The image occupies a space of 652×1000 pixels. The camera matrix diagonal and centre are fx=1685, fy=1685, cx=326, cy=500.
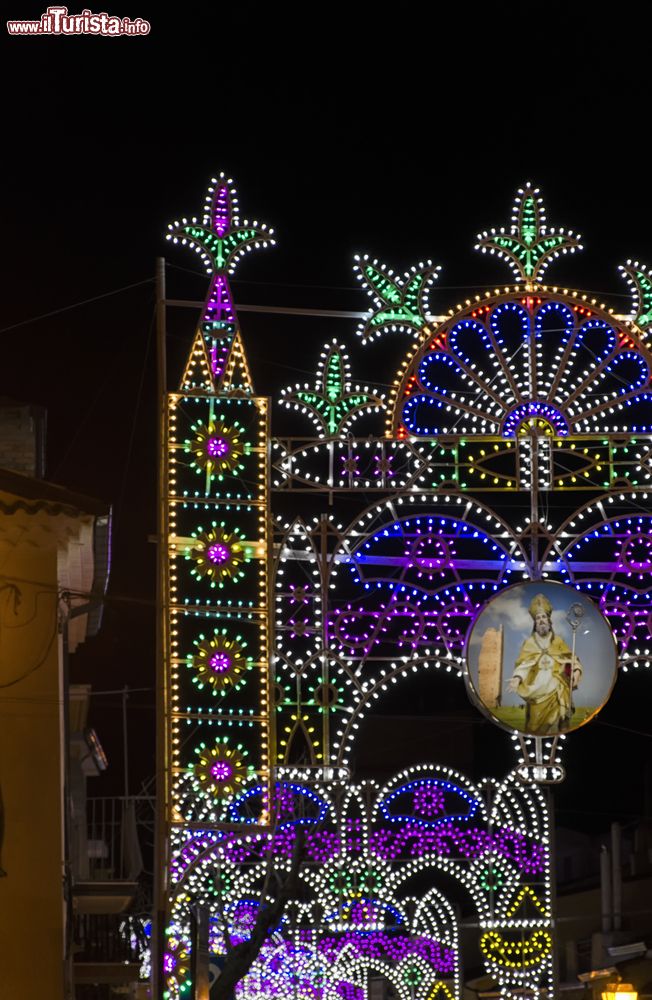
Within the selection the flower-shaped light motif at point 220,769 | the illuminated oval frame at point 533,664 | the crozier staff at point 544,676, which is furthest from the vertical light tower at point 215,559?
the crozier staff at point 544,676

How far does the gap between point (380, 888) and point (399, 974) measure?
1262mm

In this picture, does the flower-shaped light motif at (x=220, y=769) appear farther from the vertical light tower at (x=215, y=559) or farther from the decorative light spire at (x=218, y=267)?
the decorative light spire at (x=218, y=267)

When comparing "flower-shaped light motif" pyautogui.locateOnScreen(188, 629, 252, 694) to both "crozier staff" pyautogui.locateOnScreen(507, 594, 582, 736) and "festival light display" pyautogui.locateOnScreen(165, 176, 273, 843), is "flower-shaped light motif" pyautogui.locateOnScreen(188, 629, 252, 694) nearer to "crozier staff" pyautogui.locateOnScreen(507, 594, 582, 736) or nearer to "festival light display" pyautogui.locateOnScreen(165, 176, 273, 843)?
"festival light display" pyautogui.locateOnScreen(165, 176, 273, 843)

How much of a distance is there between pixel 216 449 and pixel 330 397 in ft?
3.52

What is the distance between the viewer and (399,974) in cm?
1638

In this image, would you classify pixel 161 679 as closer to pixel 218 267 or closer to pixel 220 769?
pixel 220 769

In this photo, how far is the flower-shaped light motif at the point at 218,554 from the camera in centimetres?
1334

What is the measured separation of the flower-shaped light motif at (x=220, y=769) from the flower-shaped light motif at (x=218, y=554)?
1.30 m

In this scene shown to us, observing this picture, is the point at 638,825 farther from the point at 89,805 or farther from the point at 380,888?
the point at 380,888

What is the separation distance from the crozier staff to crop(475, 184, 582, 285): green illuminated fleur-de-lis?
9.17 ft

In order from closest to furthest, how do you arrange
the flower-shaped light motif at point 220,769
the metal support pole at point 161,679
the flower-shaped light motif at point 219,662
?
1. the metal support pole at point 161,679
2. the flower-shaped light motif at point 220,769
3. the flower-shaped light motif at point 219,662

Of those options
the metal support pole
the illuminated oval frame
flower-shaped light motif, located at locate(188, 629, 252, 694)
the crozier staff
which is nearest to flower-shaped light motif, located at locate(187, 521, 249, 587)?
the metal support pole

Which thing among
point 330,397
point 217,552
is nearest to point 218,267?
point 330,397

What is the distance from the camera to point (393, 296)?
45.4ft
